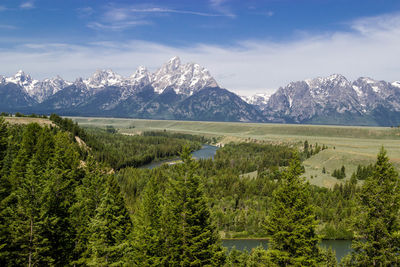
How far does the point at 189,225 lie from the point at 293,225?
432 inches

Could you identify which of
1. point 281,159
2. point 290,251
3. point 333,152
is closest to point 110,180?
point 290,251

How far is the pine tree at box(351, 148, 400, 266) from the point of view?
30.2 metres

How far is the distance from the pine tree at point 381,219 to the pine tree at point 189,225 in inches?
590

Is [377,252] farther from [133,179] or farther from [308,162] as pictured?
[308,162]

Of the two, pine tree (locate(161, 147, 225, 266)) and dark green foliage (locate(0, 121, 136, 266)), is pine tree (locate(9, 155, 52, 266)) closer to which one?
dark green foliage (locate(0, 121, 136, 266))

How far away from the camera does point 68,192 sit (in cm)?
5047

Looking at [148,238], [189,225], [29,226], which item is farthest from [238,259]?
[29,226]

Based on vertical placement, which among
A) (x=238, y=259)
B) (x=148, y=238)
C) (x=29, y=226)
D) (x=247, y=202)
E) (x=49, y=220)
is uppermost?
(x=29, y=226)

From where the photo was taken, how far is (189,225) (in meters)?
33.4

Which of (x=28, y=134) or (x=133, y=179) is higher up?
(x=28, y=134)

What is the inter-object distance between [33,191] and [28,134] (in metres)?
52.9

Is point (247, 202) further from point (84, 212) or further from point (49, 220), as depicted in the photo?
point (49, 220)

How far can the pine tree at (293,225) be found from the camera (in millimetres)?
28750

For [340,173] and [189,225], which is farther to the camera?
[340,173]
